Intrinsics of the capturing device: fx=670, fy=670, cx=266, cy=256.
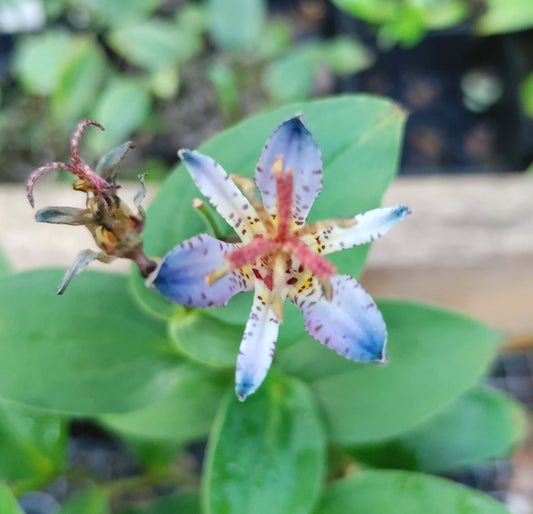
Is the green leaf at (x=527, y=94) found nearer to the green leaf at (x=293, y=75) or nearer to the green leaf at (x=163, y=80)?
the green leaf at (x=293, y=75)

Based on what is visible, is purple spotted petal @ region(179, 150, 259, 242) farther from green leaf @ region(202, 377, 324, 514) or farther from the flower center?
green leaf @ region(202, 377, 324, 514)

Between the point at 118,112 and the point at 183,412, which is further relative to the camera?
the point at 118,112

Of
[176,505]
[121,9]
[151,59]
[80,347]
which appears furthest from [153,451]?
[121,9]

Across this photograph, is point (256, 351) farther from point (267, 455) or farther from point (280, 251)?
point (267, 455)

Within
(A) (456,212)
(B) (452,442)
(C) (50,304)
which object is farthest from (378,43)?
(C) (50,304)

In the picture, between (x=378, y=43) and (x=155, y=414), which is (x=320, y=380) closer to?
(x=155, y=414)

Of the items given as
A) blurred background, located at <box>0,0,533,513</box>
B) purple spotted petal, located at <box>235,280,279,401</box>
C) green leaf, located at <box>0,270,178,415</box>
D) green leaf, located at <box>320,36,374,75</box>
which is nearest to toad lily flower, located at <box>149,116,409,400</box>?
purple spotted petal, located at <box>235,280,279,401</box>
